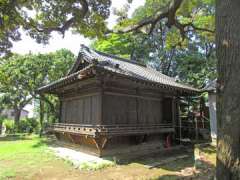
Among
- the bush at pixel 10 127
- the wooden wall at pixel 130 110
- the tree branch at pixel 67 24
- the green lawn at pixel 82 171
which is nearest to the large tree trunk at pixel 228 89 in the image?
the green lawn at pixel 82 171

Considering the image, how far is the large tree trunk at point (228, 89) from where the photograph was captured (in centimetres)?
368

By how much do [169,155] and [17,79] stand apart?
16.1m

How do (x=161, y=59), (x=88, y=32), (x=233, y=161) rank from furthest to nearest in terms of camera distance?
(x=161, y=59) → (x=88, y=32) → (x=233, y=161)

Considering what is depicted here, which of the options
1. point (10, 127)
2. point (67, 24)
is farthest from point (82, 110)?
point (10, 127)

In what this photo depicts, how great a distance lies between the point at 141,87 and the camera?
11641 millimetres

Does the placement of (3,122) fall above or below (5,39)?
below

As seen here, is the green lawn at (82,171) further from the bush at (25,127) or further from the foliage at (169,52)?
the bush at (25,127)

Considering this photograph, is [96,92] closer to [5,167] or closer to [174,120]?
[5,167]

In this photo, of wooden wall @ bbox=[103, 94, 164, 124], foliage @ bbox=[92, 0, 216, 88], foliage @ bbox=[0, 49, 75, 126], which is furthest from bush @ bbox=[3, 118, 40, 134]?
wooden wall @ bbox=[103, 94, 164, 124]

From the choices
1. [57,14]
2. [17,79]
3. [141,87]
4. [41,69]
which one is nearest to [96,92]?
[141,87]

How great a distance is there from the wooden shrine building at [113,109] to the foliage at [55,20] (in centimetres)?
168

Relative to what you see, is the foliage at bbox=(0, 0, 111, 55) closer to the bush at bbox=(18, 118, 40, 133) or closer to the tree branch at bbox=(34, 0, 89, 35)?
the tree branch at bbox=(34, 0, 89, 35)

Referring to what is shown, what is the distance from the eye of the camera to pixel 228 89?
380cm

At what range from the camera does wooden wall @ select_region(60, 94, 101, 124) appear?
10.4 metres
